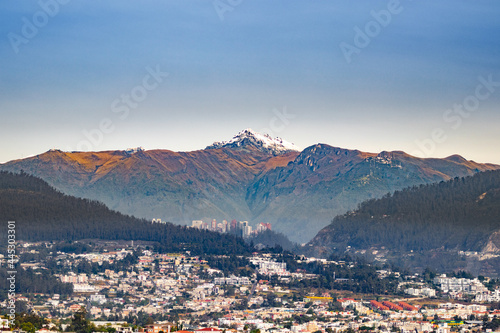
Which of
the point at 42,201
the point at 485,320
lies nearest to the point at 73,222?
the point at 42,201

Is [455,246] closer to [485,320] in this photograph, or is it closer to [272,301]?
[272,301]

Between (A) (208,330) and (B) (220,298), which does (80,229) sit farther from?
(A) (208,330)

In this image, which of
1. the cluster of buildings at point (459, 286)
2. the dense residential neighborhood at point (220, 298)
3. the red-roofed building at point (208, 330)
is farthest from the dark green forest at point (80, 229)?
the red-roofed building at point (208, 330)

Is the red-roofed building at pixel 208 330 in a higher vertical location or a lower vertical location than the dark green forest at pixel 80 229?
lower

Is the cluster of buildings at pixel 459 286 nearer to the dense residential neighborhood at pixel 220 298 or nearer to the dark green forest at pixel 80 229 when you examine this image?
the dense residential neighborhood at pixel 220 298

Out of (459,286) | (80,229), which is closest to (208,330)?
(459,286)

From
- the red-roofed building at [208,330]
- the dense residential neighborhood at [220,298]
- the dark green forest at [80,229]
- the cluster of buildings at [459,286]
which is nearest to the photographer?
the red-roofed building at [208,330]

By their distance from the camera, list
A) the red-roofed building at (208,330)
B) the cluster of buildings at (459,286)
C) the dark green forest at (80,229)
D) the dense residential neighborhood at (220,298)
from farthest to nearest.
→ 1. the dark green forest at (80,229)
2. the cluster of buildings at (459,286)
3. the dense residential neighborhood at (220,298)
4. the red-roofed building at (208,330)

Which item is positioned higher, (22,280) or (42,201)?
(42,201)

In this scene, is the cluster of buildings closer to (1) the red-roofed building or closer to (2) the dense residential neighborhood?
(2) the dense residential neighborhood
